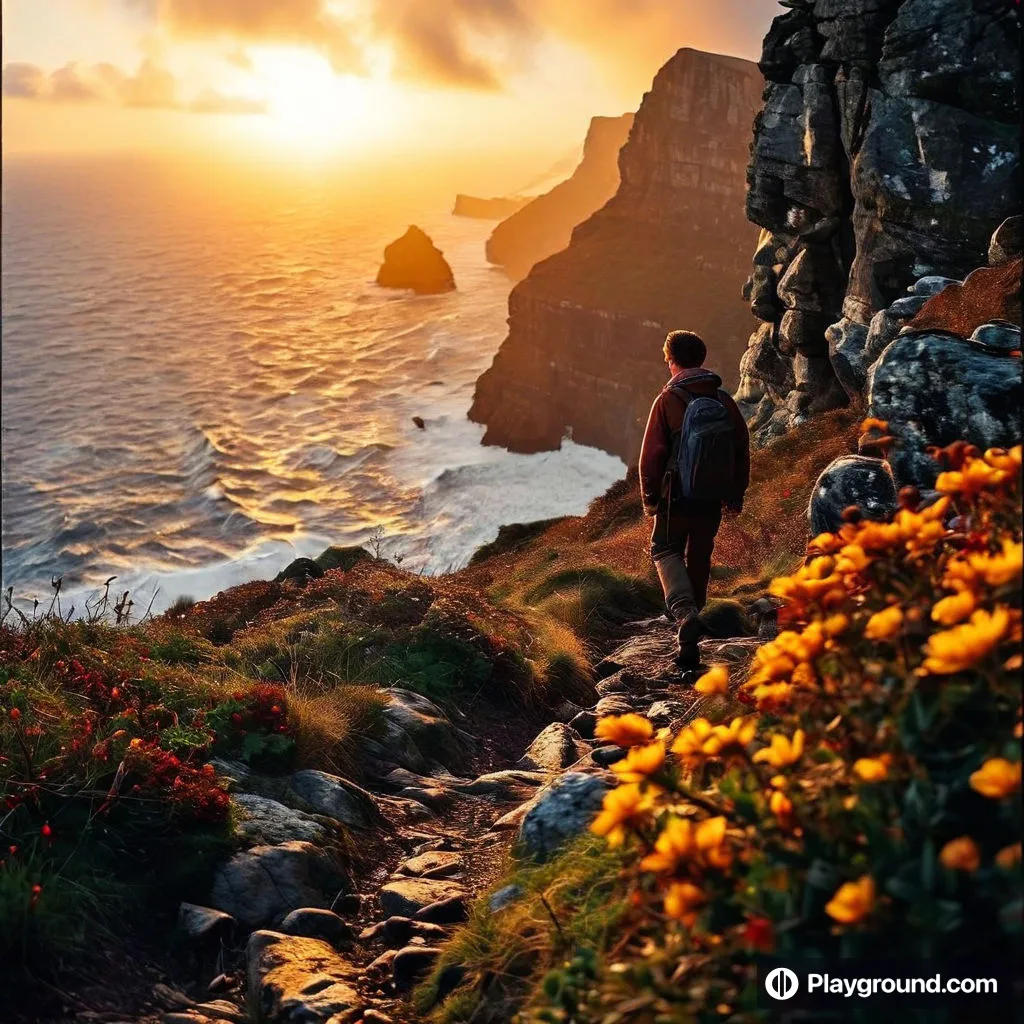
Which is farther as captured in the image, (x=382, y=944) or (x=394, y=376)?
(x=394, y=376)

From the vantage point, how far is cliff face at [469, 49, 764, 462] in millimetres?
81438

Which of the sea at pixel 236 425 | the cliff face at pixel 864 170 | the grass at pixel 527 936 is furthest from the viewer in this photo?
the sea at pixel 236 425

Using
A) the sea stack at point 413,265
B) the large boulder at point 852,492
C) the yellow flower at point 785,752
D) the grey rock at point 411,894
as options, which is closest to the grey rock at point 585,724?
the large boulder at point 852,492

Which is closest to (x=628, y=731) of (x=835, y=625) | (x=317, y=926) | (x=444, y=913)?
(x=835, y=625)

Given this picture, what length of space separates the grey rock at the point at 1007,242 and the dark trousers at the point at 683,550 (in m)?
8.15

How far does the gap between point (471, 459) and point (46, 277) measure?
269 feet

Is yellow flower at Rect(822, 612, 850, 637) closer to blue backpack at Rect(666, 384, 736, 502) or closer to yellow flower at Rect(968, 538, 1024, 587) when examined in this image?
yellow flower at Rect(968, 538, 1024, 587)

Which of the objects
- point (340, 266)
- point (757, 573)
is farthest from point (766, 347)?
point (340, 266)

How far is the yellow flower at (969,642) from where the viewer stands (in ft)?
6.89

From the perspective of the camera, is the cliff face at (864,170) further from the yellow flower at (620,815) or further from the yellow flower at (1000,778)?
the yellow flower at (1000,778)

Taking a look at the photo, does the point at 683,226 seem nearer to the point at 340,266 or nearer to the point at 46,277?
the point at 340,266

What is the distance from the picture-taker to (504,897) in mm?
4094

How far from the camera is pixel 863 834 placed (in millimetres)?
2285

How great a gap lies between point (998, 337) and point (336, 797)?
4.81 meters
